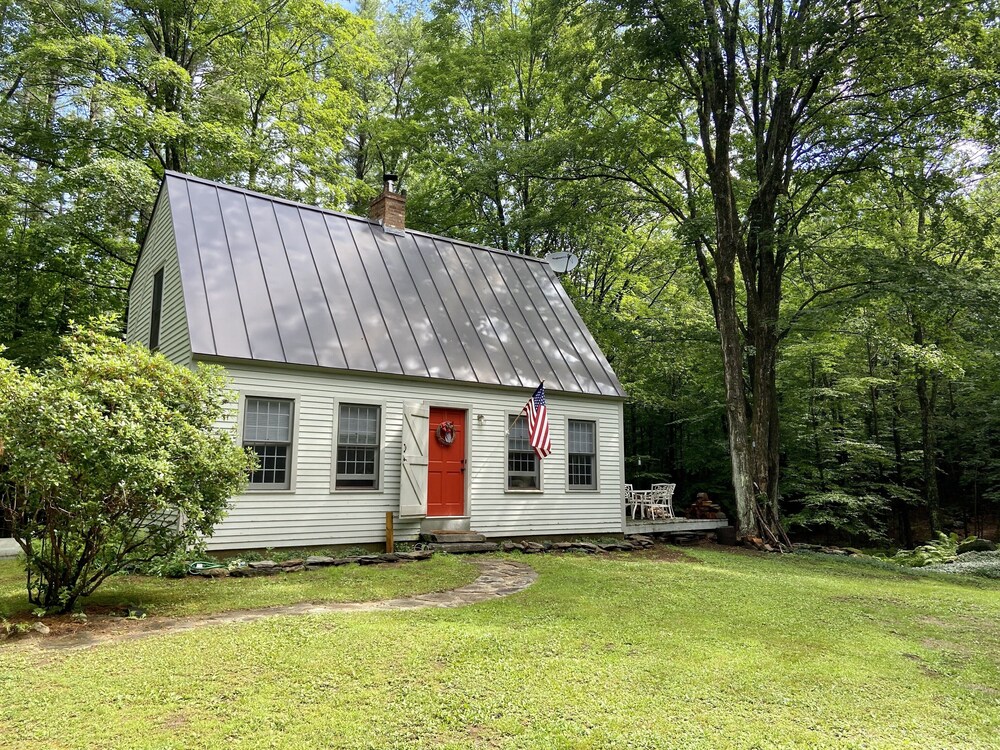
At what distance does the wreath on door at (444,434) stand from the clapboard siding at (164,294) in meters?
4.18

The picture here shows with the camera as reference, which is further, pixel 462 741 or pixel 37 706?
pixel 37 706

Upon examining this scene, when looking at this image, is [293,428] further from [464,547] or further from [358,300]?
[464,547]

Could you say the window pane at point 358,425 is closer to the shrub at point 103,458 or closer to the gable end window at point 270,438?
the gable end window at point 270,438

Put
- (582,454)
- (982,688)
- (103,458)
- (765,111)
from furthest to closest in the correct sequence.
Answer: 1. (765,111)
2. (582,454)
3. (103,458)
4. (982,688)

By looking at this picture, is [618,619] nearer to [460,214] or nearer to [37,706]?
[37,706]

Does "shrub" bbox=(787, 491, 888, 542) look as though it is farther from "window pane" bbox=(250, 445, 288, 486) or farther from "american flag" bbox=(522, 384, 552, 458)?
"window pane" bbox=(250, 445, 288, 486)

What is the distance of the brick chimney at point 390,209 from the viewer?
46.2 feet

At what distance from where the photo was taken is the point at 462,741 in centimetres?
360

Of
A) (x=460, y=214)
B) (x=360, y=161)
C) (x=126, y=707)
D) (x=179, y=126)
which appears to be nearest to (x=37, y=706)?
(x=126, y=707)

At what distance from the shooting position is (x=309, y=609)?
6.63 meters

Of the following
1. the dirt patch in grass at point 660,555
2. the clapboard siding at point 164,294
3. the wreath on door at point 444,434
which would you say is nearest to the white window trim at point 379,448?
the wreath on door at point 444,434

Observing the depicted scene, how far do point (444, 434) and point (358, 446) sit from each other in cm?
156

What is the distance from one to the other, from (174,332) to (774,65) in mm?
12198

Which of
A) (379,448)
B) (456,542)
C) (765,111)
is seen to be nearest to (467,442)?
(379,448)
